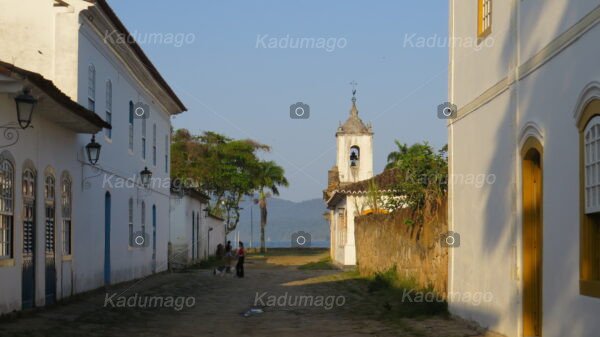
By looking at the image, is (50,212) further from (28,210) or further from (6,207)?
(6,207)

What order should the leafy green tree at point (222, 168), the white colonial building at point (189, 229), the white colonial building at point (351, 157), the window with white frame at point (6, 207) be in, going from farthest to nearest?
the leafy green tree at point (222, 168) < the white colonial building at point (351, 157) < the white colonial building at point (189, 229) < the window with white frame at point (6, 207)

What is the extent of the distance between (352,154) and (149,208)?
2241cm

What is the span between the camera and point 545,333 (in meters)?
11.2

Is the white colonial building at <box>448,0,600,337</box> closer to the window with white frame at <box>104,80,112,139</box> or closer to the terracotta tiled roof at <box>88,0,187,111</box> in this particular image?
the terracotta tiled roof at <box>88,0,187,111</box>

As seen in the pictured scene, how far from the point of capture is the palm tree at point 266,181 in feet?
234

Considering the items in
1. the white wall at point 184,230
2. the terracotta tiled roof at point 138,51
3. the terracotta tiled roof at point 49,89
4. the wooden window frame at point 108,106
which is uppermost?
the terracotta tiled roof at point 138,51

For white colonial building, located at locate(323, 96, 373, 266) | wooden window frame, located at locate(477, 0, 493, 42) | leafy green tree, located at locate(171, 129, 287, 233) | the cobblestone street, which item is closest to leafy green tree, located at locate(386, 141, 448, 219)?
the cobblestone street

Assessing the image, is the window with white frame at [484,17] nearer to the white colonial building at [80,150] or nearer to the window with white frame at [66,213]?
the white colonial building at [80,150]

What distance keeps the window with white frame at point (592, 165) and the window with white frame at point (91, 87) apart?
1429 cm

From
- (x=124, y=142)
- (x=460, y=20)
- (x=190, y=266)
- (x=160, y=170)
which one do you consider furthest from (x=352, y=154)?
(x=460, y=20)

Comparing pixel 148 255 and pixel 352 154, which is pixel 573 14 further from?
pixel 352 154

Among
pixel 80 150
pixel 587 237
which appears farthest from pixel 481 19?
pixel 80 150

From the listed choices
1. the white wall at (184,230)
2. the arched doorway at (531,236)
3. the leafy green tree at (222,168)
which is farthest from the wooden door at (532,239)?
the leafy green tree at (222,168)

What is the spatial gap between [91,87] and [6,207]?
7.37 m
